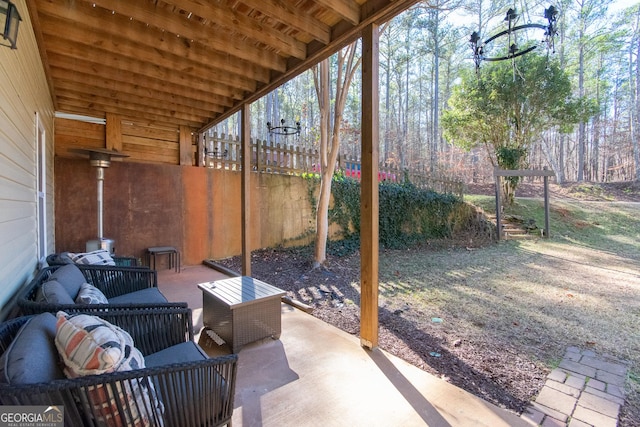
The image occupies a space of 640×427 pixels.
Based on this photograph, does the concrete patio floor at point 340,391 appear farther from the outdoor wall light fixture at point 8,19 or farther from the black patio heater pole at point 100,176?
the black patio heater pole at point 100,176

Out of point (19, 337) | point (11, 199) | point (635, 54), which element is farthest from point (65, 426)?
point (635, 54)

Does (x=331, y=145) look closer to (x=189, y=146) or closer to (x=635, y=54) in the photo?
(x=189, y=146)

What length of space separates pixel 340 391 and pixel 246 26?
2856 millimetres

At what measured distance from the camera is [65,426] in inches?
36.2

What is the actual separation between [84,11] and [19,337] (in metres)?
2.55

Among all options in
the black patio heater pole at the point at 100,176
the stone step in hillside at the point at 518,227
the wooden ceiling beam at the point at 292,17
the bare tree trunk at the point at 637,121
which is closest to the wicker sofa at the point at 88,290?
the black patio heater pole at the point at 100,176

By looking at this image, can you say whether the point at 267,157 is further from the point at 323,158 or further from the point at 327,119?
the point at 327,119

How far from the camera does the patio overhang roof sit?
227cm

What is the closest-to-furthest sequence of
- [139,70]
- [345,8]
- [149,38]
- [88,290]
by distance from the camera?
[88,290], [345,8], [149,38], [139,70]

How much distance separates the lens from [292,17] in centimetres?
234

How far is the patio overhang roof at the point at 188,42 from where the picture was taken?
2.27m

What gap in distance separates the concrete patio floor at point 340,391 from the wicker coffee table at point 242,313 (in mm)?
124

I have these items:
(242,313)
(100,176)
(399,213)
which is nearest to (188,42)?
(100,176)

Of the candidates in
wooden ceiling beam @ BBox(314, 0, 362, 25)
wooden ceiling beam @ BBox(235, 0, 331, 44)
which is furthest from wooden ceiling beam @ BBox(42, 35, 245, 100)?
wooden ceiling beam @ BBox(314, 0, 362, 25)
